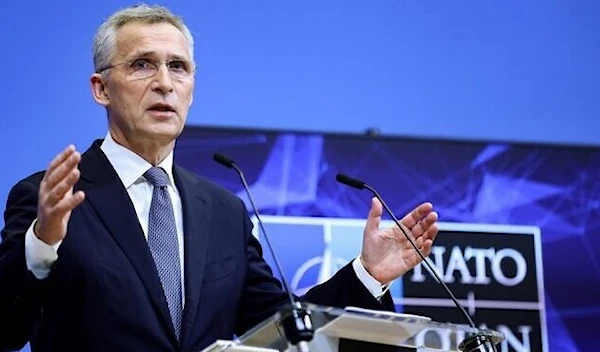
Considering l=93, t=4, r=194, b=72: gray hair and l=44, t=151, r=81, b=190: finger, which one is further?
l=93, t=4, r=194, b=72: gray hair

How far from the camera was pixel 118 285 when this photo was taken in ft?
7.69

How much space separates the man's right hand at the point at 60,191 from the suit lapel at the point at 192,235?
38 cm

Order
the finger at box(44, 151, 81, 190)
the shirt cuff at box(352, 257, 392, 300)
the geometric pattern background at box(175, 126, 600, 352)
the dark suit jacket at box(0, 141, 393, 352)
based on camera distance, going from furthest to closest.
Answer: the geometric pattern background at box(175, 126, 600, 352), the shirt cuff at box(352, 257, 392, 300), the dark suit jacket at box(0, 141, 393, 352), the finger at box(44, 151, 81, 190)

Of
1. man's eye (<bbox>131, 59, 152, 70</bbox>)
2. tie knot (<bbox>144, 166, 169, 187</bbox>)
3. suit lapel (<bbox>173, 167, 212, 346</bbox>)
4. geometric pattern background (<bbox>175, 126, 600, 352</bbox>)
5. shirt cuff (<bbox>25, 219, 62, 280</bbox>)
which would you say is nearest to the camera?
shirt cuff (<bbox>25, 219, 62, 280</bbox>)

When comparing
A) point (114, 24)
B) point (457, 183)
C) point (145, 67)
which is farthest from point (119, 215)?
point (457, 183)

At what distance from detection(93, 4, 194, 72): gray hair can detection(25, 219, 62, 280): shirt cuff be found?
67 cm

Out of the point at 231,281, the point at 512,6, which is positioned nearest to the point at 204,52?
the point at 512,6

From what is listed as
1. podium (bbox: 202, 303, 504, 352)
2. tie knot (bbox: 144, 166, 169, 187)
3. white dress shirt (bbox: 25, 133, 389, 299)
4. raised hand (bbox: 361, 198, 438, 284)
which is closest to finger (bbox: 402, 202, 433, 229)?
raised hand (bbox: 361, 198, 438, 284)

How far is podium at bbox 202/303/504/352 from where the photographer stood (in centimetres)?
193

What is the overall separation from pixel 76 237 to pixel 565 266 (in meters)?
1.94

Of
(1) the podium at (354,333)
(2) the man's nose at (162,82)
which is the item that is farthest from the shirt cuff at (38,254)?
(2) the man's nose at (162,82)

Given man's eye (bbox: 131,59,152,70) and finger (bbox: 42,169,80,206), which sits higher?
man's eye (bbox: 131,59,152,70)

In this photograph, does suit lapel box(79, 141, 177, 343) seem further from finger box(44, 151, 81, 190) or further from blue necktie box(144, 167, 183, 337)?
finger box(44, 151, 81, 190)

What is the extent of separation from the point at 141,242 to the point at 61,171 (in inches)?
14.8
